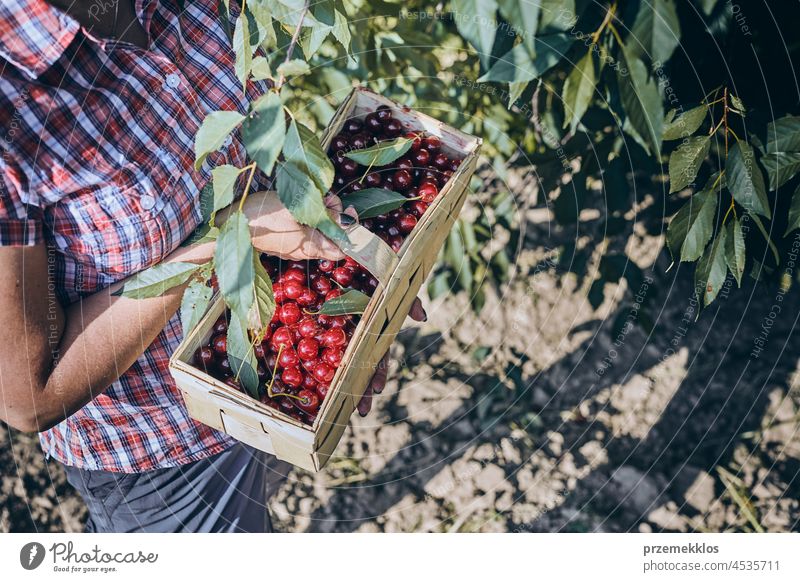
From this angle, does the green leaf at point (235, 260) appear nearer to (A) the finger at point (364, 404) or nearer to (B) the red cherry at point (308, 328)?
(B) the red cherry at point (308, 328)

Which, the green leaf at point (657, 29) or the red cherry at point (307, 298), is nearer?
the green leaf at point (657, 29)

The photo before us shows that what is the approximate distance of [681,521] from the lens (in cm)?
163

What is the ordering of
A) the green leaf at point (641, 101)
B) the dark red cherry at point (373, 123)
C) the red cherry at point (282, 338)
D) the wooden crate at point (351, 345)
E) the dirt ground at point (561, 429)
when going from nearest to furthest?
1. the green leaf at point (641, 101)
2. the wooden crate at point (351, 345)
3. the red cherry at point (282, 338)
4. the dark red cherry at point (373, 123)
5. the dirt ground at point (561, 429)

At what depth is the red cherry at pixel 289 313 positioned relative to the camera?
100 centimetres

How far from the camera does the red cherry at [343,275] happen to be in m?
1.02

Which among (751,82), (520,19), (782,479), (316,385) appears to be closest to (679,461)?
(782,479)

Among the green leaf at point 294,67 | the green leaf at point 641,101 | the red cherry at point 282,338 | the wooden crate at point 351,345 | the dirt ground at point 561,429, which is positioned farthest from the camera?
the dirt ground at point 561,429

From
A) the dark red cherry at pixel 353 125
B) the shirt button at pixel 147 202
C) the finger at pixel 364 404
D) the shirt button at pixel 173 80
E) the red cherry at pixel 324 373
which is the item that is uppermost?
the dark red cherry at pixel 353 125

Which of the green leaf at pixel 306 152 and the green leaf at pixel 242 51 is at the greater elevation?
the green leaf at pixel 242 51

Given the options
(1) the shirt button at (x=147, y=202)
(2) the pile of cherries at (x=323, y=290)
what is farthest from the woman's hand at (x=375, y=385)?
(1) the shirt button at (x=147, y=202)

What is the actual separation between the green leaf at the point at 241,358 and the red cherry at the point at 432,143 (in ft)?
1.59
